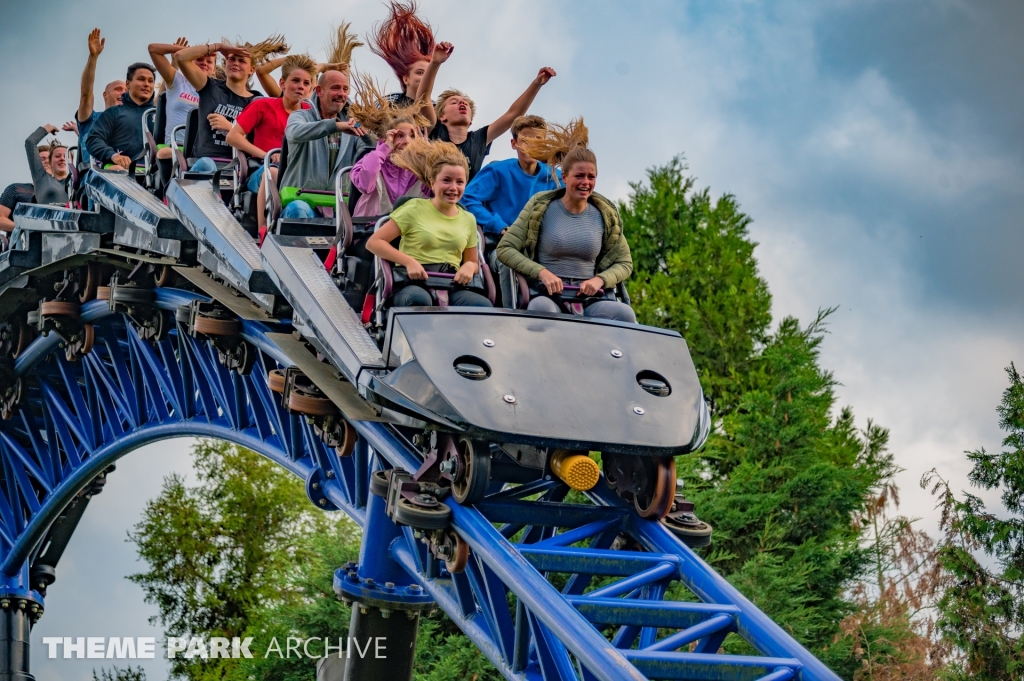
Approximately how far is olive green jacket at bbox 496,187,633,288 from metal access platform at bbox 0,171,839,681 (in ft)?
1.37

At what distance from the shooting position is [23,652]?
1792 centimetres

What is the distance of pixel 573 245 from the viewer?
6570 mm

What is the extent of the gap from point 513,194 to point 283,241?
4.20 feet

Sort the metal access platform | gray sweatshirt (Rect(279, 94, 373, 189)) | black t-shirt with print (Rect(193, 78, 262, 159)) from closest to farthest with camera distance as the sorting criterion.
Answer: the metal access platform → gray sweatshirt (Rect(279, 94, 373, 189)) → black t-shirt with print (Rect(193, 78, 262, 159))

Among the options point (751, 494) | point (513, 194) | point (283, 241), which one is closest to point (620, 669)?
point (513, 194)

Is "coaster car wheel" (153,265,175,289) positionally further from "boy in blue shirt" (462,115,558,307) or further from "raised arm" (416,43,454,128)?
"boy in blue shirt" (462,115,558,307)

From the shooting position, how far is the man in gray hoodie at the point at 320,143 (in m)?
7.90

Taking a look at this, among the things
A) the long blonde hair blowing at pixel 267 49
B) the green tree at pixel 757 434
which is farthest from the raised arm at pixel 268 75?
the green tree at pixel 757 434

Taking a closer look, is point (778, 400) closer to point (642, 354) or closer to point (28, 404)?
point (28, 404)

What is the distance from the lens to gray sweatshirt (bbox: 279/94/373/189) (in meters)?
8.03

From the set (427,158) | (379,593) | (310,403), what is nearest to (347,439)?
(310,403)

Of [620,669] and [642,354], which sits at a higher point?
[642,354]

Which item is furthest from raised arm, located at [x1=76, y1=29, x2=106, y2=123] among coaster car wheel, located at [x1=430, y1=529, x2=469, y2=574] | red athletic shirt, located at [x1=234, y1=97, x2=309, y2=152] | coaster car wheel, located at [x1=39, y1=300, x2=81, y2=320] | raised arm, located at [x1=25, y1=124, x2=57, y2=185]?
coaster car wheel, located at [x1=430, y1=529, x2=469, y2=574]

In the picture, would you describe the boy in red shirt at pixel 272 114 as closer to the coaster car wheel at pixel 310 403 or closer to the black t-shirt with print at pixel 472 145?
the black t-shirt with print at pixel 472 145
